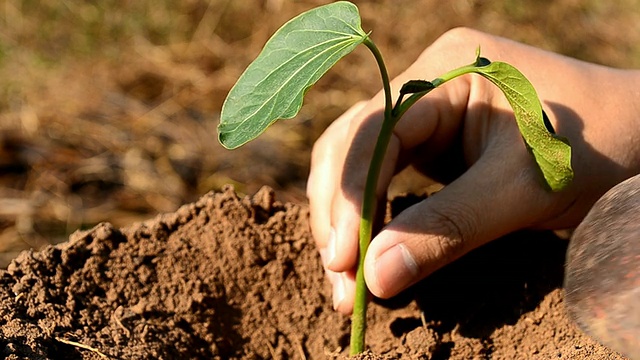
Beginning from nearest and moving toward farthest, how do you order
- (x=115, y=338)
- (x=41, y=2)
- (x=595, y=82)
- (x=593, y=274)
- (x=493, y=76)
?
(x=593, y=274), (x=493, y=76), (x=115, y=338), (x=595, y=82), (x=41, y=2)

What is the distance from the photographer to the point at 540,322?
49.7 inches

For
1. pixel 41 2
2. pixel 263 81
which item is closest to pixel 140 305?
pixel 263 81

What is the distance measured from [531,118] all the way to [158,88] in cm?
285

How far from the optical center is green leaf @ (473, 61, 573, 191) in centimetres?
103

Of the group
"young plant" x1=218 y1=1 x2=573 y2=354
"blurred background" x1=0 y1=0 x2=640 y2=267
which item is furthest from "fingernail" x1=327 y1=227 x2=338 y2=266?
"blurred background" x1=0 y1=0 x2=640 y2=267

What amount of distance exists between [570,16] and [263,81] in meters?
3.56

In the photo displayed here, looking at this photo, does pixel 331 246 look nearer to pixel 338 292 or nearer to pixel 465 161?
pixel 338 292

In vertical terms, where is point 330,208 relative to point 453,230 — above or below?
above

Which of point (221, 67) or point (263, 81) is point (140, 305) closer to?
point (263, 81)

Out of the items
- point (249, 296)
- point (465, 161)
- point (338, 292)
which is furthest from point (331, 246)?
point (465, 161)

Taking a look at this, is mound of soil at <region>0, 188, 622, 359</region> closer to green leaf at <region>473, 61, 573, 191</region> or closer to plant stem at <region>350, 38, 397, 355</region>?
plant stem at <region>350, 38, 397, 355</region>

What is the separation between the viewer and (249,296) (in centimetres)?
142

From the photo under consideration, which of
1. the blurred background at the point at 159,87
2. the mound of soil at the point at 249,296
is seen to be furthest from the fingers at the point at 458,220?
the blurred background at the point at 159,87

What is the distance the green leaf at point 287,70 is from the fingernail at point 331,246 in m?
0.37
